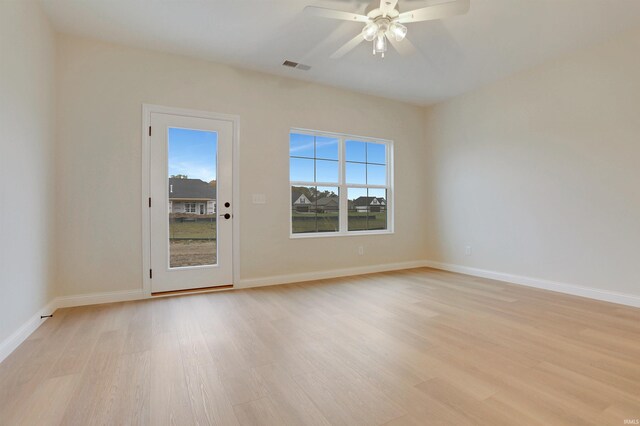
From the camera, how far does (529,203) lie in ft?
12.7

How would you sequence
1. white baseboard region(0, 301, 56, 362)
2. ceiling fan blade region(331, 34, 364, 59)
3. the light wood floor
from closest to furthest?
the light wood floor < white baseboard region(0, 301, 56, 362) < ceiling fan blade region(331, 34, 364, 59)

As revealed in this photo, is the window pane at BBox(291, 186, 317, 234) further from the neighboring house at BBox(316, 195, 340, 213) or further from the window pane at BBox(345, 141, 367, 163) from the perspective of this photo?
the window pane at BBox(345, 141, 367, 163)

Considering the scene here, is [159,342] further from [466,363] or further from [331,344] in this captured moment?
[466,363]

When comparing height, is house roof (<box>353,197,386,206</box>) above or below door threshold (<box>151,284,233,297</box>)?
above

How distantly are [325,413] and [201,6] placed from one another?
10.7 ft

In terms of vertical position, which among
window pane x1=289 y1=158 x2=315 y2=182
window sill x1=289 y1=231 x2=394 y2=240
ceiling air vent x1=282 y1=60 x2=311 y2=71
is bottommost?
window sill x1=289 y1=231 x2=394 y2=240

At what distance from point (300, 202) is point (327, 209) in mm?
472

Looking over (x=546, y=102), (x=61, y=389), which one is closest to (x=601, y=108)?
(x=546, y=102)

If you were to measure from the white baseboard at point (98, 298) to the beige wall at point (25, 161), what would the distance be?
169 millimetres

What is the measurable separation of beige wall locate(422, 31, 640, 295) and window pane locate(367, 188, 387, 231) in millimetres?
1021

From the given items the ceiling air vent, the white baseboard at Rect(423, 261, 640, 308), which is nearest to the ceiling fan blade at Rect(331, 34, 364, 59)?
the ceiling air vent

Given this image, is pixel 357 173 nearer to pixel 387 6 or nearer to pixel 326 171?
pixel 326 171

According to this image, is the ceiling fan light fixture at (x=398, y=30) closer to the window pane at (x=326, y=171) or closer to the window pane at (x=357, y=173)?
the window pane at (x=326, y=171)

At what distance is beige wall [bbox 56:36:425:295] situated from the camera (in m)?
3.11
